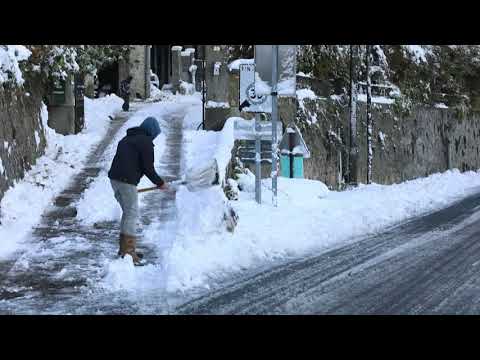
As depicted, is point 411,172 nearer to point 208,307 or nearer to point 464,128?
point 464,128

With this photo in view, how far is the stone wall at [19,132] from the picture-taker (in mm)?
11352

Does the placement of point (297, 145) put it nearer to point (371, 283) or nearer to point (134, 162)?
point (134, 162)

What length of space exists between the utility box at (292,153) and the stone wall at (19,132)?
4.91 metres

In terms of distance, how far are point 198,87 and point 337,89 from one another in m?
13.6

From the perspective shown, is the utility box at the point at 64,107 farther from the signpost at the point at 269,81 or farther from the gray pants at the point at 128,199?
the gray pants at the point at 128,199

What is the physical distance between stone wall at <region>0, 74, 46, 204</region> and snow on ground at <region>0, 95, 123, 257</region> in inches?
7.0

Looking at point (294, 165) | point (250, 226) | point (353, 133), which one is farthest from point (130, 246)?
point (353, 133)

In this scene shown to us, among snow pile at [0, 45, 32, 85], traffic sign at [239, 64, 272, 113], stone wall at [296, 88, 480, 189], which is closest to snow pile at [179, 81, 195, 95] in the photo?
stone wall at [296, 88, 480, 189]

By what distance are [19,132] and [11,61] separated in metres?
1.28

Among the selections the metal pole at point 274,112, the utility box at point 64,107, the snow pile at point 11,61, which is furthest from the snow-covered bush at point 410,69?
the snow pile at point 11,61

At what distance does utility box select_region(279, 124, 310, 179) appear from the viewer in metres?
14.7

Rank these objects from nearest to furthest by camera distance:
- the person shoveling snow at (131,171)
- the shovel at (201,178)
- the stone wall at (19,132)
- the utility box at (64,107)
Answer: the person shoveling snow at (131,171) → the shovel at (201,178) → the stone wall at (19,132) → the utility box at (64,107)

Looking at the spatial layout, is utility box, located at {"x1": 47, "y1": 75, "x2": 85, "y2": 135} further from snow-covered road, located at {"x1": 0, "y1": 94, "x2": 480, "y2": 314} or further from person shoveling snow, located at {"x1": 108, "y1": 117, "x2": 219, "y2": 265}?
person shoveling snow, located at {"x1": 108, "y1": 117, "x2": 219, "y2": 265}
